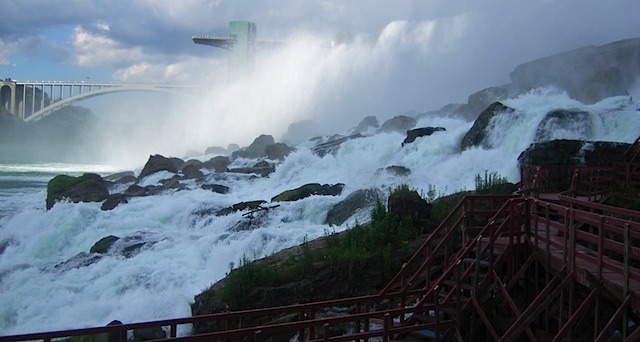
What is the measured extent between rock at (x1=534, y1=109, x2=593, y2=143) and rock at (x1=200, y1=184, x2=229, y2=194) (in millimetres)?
11731

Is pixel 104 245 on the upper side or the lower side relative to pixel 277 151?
lower

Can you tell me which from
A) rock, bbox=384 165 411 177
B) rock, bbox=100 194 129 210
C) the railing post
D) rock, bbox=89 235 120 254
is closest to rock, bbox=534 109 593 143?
rock, bbox=384 165 411 177

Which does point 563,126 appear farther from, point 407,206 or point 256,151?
point 256,151

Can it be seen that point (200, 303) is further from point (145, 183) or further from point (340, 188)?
point (145, 183)

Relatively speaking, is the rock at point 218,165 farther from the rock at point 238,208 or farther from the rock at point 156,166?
the rock at point 238,208

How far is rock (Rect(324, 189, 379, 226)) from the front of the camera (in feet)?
52.6

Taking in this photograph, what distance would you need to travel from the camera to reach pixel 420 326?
283 inches

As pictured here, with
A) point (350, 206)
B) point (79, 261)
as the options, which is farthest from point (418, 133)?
point (79, 261)

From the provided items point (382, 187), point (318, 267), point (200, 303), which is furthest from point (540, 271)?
point (382, 187)

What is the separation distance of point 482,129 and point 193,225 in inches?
399

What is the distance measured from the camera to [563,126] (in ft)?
62.8

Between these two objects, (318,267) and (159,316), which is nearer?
(318,267)

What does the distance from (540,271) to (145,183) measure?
991 inches

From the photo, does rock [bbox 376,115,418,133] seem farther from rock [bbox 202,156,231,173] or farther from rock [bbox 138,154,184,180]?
rock [bbox 138,154,184,180]
